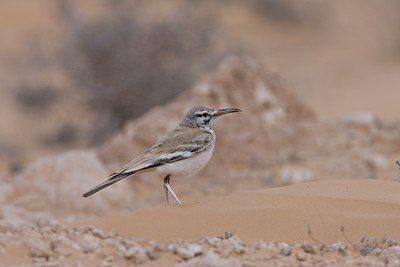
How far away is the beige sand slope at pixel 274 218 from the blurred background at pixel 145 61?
772cm

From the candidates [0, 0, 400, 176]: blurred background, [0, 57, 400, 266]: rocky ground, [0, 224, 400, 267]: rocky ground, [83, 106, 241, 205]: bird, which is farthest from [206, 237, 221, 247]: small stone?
[0, 0, 400, 176]: blurred background

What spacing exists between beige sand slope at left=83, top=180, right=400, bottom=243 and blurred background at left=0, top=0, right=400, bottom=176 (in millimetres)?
7717

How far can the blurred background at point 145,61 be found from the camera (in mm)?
18906

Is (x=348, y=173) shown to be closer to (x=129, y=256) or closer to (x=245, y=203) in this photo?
(x=245, y=203)

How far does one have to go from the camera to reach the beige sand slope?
602 centimetres

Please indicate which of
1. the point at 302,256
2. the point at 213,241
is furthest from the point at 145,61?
the point at 302,256

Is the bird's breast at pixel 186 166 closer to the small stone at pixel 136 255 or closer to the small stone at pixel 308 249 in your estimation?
the small stone at pixel 308 249

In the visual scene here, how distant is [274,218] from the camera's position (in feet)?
20.6

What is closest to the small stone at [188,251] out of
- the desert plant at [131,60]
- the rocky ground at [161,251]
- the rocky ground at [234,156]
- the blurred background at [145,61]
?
the rocky ground at [161,251]

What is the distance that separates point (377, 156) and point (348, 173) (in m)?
0.74

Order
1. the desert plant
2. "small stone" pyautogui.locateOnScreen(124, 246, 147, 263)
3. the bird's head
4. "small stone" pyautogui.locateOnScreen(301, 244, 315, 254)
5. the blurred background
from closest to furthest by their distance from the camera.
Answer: "small stone" pyautogui.locateOnScreen(124, 246, 147, 263) → "small stone" pyautogui.locateOnScreen(301, 244, 315, 254) → the bird's head → the desert plant → the blurred background

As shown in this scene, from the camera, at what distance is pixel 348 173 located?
12.3m

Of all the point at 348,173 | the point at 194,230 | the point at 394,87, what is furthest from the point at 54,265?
the point at 394,87

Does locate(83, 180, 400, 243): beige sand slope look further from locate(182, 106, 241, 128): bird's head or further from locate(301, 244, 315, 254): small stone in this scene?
locate(182, 106, 241, 128): bird's head
